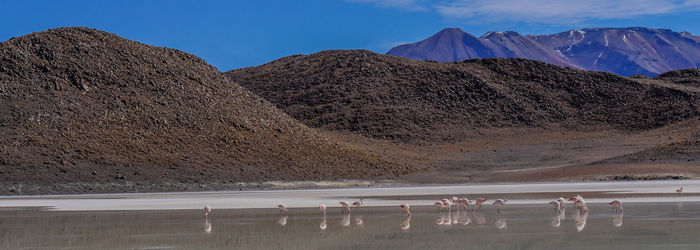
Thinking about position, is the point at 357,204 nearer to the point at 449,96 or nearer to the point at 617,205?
the point at 617,205

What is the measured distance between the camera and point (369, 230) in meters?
22.1

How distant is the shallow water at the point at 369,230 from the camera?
61.0 ft

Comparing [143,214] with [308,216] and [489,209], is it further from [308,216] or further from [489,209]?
[489,209]

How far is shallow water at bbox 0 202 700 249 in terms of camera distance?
18594 mm

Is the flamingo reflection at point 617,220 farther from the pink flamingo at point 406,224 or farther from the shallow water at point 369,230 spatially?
the pink flamingo at point 406,224

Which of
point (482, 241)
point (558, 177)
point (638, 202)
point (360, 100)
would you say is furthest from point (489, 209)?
point (360, 100)

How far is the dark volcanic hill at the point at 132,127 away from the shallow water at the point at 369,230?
22757mm

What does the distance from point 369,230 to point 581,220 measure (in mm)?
6518

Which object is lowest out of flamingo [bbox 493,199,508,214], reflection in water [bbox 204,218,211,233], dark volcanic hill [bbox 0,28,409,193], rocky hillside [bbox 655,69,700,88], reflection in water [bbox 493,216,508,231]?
reflection in water [bbox 493,216,508,231]

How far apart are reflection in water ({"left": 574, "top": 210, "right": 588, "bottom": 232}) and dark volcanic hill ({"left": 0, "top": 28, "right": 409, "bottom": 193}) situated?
1248 inches

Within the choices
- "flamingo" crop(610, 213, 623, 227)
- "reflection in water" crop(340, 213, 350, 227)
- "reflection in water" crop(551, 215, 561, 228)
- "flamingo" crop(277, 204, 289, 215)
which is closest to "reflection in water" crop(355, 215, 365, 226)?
"reflection in water" crop(340, 213, 350, 227)

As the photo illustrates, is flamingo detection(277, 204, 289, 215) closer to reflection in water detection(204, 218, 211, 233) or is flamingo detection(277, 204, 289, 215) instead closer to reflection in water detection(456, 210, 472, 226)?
reflection in water detection(204, 218, 211, 233)

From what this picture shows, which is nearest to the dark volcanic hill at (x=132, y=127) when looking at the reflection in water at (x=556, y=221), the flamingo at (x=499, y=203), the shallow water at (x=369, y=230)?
the shallow water at (x=369, y=230)

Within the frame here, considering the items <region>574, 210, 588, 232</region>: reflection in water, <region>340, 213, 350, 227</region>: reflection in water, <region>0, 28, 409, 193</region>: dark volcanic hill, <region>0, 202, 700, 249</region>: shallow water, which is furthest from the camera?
<region>0, 28, 409, 193</region>: dark volcanic hill
